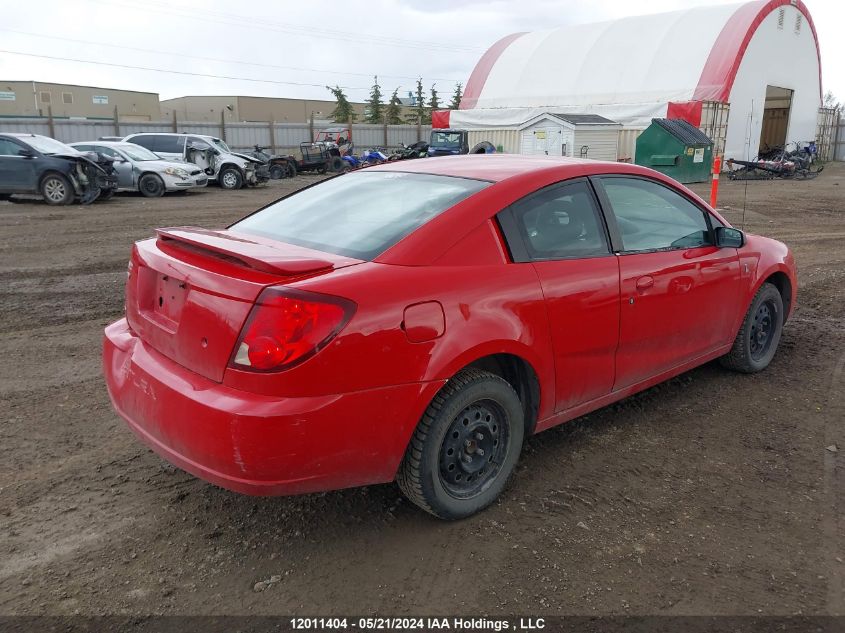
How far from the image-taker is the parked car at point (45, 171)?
1441 cm

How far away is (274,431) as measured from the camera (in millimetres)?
2348

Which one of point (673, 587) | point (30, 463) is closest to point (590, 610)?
point (673, 587)

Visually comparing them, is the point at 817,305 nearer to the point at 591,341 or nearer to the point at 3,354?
the point at 591,341

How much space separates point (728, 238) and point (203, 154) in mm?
19864

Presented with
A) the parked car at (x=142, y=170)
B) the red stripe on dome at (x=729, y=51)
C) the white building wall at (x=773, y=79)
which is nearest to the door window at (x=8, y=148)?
the parked car at (x=142, y=170)

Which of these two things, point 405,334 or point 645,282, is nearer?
point 405,334

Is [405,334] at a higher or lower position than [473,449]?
higher

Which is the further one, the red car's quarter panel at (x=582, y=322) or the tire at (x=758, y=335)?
the tire at (x=758, y=335)

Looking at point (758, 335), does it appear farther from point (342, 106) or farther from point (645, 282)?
point (342, 106)

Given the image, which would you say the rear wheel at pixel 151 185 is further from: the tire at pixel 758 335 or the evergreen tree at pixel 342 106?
the evergreen tree at pixel 342 106

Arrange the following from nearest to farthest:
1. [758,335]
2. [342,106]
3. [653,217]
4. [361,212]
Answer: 1. [361,212]
2. [653,217]
3. [758,335]
4. [342,106]

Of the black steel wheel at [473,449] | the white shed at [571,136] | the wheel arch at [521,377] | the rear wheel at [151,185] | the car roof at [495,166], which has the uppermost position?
the white shed at [571,136]

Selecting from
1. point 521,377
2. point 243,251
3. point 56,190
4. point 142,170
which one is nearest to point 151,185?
point 142,170

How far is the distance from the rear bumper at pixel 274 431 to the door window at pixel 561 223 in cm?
95
